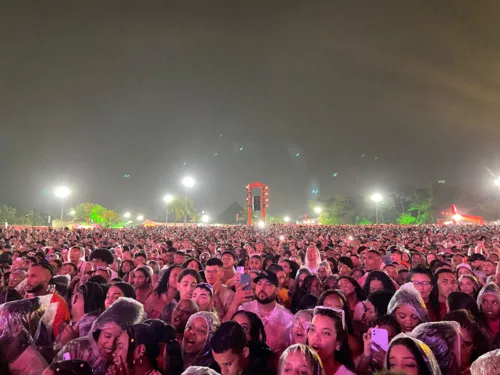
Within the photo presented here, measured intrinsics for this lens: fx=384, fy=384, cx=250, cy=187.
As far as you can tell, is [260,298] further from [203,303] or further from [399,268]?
[399,268]

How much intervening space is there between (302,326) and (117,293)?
6.80 ft

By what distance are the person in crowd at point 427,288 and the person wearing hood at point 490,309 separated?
765 millimetres

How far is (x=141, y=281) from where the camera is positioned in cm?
591

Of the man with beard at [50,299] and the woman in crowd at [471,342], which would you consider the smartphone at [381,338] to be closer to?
the woman in crowd at [471,342]

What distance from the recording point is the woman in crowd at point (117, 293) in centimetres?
421

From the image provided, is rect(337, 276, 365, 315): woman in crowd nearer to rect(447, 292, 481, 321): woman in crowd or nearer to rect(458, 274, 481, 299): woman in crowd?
rect(447, 292, 481, 321): woman in crowd

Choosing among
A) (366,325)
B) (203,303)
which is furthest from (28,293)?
(366,325)

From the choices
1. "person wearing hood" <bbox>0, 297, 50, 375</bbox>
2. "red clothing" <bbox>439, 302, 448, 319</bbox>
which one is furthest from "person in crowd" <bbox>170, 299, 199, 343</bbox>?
"red clothing" <bbox>439, 302, 448, 319</bbox>

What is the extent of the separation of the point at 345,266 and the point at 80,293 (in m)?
4.96

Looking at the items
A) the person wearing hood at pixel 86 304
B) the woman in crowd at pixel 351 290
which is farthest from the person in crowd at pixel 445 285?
the person wearing hood at pixel 86 304

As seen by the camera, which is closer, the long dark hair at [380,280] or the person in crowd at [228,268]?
the long dark hair at [380,280]

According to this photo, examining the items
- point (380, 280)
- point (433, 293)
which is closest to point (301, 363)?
point (380, 280)

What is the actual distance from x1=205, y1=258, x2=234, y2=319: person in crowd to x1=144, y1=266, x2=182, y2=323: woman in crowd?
0.52 meters

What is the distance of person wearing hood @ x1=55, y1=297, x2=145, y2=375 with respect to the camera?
2875 mm
